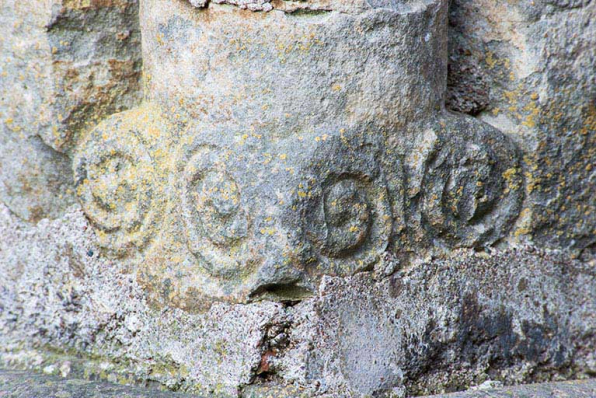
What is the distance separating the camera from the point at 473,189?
1.38 meters

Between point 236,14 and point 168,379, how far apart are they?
62 centimetres

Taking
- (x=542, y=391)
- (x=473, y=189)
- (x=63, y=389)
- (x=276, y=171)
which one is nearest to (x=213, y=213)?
(x=276, y=171)

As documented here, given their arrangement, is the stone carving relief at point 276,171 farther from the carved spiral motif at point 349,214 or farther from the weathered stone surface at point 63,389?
the weathered stone surface at point 63,389

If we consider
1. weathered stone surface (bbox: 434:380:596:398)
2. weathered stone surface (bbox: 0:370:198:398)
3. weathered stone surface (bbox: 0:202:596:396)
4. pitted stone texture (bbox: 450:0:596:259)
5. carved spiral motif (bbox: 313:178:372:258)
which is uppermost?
pitted stone texture (bbox: 450:0:596:259)

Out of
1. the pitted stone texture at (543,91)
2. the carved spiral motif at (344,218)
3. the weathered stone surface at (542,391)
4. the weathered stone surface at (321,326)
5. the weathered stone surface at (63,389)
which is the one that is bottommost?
the weathered stone surface at (63,389)

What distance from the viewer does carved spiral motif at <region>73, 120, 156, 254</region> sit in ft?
4.38

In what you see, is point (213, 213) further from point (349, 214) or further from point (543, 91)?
point (543, 91)

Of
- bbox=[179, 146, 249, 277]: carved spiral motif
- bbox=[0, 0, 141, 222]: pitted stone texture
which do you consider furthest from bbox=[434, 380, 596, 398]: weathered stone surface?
bbox=[0, 0, 141, 222]: pitted stone texture

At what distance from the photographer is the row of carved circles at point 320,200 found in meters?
1.23

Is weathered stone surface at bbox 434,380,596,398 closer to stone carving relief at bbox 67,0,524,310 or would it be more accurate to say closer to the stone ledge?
the stone ledge

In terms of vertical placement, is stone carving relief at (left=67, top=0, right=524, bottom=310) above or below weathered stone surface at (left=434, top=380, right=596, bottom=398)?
above

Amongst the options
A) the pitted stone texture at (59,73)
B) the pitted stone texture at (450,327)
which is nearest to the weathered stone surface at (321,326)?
the pitted stone texture at (450,327)

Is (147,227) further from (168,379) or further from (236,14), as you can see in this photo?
(236,14)

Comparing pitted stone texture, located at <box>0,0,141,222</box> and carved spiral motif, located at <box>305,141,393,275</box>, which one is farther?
pitted stone texture, located at <box>0,0,141,222</box>
